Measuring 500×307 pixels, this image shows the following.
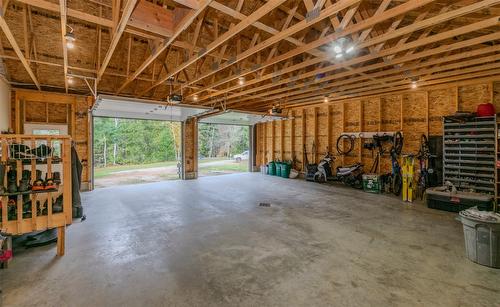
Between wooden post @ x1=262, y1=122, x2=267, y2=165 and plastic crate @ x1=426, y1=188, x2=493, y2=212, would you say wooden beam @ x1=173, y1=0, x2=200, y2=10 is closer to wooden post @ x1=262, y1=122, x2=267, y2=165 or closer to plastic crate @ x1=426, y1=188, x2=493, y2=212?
plastic crate @ x1=426, y1=188, x2=493, y2=212

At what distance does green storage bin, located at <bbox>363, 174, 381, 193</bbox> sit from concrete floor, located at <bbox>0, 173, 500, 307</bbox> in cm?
202

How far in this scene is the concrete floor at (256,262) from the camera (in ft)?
7.47

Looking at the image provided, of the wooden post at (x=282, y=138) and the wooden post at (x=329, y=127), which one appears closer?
the wooden post at (x=329, y=127)

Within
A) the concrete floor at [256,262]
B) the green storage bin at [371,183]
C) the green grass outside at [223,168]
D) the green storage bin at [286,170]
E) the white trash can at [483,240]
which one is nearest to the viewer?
the concrete floor at [256,262]

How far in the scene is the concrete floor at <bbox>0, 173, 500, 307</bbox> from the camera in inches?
89.6

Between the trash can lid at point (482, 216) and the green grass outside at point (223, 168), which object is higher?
the trash can lid at point (482, 216)

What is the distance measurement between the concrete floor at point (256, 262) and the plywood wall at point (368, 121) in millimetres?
3249

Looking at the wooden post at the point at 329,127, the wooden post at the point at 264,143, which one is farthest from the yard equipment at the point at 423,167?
the wooden post at the point at 264,143

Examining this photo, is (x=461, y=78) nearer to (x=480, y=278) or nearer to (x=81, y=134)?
(x=480, y=278)

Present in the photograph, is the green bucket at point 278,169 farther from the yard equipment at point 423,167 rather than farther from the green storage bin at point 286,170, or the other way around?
the yard equipment at point 423,167

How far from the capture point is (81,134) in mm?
7855

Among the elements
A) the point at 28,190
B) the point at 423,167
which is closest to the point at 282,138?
the point at 423,167

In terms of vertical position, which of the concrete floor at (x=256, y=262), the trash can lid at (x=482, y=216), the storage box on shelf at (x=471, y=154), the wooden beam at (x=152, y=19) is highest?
the wooden beam at (x=152, y=19)

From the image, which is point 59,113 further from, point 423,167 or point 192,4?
point 423,167
